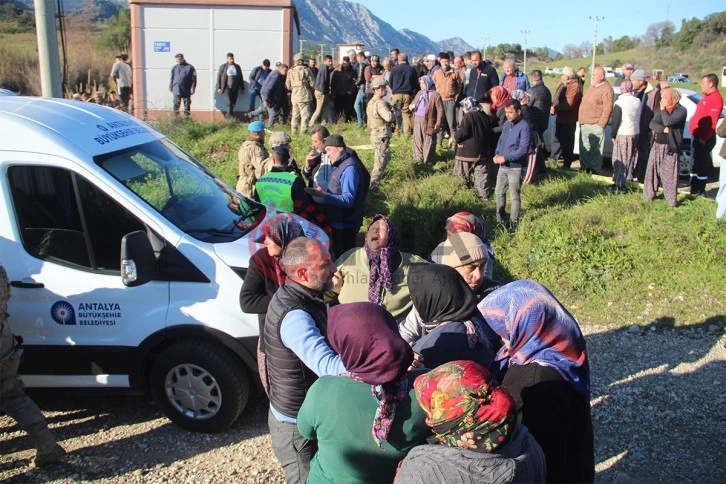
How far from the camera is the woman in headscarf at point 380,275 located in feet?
15.3

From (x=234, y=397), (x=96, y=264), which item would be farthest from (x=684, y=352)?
(x=96, y=264)

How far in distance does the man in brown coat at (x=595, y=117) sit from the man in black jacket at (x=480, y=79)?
1893 millimetres

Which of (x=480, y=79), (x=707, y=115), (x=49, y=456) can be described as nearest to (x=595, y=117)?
(x=707, y=115)

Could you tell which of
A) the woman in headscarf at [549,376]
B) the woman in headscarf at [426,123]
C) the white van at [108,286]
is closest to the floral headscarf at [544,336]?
the woman in headscarf at [549,376]

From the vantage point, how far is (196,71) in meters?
17.2

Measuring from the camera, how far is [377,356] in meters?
2.56

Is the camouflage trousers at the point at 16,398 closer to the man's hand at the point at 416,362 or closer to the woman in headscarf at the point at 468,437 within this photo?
the man's hand at the point at 416,362

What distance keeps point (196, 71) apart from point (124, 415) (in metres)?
13.7

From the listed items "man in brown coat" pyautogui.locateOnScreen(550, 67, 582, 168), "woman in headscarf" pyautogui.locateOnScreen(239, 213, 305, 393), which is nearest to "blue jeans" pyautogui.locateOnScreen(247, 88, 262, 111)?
"man in brown coat" pyautogui.locateOnScreen(550, 67, 582, 168)

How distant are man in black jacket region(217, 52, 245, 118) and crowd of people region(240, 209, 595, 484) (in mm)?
13079

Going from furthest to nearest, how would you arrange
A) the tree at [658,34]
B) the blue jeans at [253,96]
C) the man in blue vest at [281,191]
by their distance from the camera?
the tree at [658,34] → the blue jeans at [253,96] → the man in blue vest at [281,191]

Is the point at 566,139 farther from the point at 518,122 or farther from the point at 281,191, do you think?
the point at 281,191

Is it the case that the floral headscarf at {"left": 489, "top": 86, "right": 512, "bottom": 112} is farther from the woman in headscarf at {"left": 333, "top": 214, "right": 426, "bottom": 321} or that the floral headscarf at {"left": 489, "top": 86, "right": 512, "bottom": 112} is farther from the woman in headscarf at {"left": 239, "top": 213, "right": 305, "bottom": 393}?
the woman in headscarf at {"left": 239, "top": 213, "right": 305, "bottom": 393}

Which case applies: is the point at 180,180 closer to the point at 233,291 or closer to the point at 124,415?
the point at 233,291
